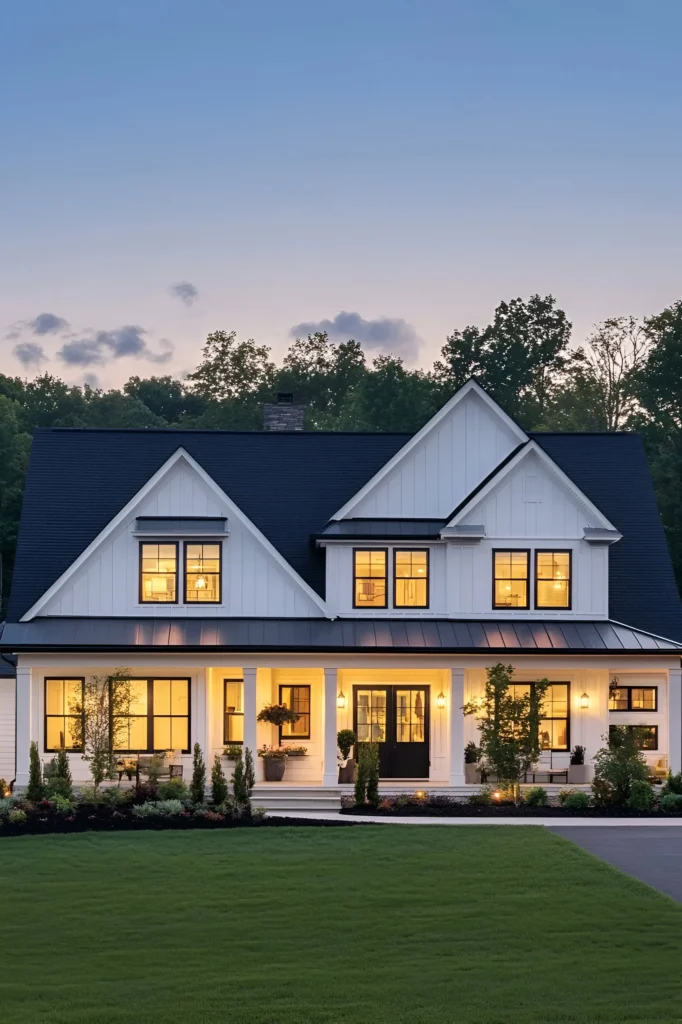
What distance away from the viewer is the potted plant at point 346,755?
30.4 m

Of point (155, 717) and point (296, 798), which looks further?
point (155, 717)

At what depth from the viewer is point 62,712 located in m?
30.9

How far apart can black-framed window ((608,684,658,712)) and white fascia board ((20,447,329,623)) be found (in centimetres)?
753

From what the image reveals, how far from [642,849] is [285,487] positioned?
15.6 m

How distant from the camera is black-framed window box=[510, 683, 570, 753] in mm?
31281

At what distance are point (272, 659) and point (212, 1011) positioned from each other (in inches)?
696

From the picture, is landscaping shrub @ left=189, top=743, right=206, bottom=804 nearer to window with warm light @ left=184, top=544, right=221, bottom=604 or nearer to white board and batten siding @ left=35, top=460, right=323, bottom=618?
white board and batten siding @ left=35, top=460, right=323, bottom=618

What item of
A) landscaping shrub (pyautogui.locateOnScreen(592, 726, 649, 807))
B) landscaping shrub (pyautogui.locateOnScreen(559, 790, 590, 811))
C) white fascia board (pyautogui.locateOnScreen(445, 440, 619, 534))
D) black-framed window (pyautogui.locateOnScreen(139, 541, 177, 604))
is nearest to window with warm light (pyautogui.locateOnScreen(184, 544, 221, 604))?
black-framed window (pyautogui.locateOnScreen(139, 541, 177, 604))

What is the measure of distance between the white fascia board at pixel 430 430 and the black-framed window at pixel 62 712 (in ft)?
25.2

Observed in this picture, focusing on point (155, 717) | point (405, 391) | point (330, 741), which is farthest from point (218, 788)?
point (405, 391)

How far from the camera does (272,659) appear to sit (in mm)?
30531

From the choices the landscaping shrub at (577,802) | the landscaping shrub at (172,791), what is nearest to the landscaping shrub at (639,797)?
the landscaping shrub at (577,802)

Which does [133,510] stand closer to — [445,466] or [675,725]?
[445,466]

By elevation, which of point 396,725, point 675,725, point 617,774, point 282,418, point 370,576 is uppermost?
point 282,418
